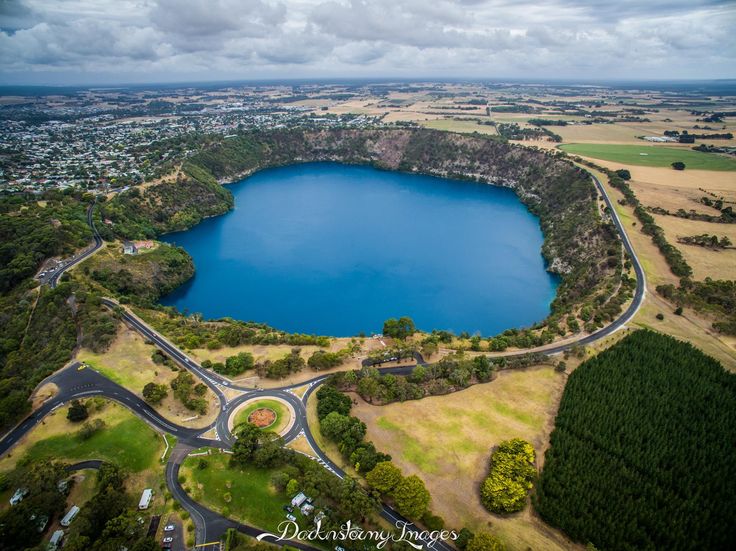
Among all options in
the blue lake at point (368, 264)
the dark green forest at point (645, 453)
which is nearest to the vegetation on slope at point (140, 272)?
the blue lake at point (368, 264)

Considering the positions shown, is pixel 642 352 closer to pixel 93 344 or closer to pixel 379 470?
pixel 379 470

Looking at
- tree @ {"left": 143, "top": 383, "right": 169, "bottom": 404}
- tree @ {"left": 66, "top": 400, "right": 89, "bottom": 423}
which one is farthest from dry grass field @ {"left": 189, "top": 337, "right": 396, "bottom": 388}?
tree @ {"left": 66, "top": 400, "right": 89, "bottom": 423}

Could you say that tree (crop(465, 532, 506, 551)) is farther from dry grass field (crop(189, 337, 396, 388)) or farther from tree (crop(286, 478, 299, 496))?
dry grass field (crop(189, 337, 396, 388))

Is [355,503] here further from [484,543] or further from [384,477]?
[484,543]

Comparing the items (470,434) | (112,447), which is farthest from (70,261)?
(470,434)

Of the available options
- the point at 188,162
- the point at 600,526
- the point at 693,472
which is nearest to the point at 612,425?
the point at 693,472

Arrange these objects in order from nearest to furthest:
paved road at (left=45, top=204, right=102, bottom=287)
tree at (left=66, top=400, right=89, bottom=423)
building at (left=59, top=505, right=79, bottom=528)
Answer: building at (left=59, top=505, right=79, bottom=528) < tree at (left=66, top=400, right=89, bottom=423) < paved road at (left=45, top=204, right=102, bottom=287)
